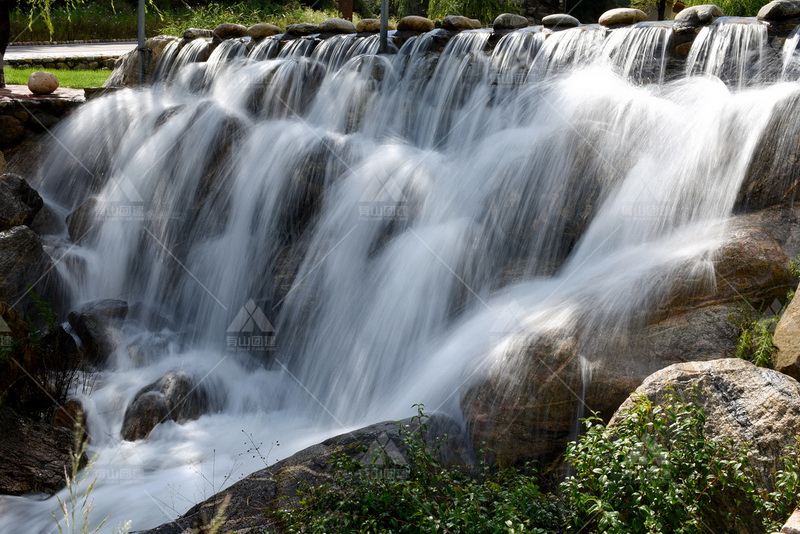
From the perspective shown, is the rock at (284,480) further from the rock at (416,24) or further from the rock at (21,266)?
the rock at (416,24)

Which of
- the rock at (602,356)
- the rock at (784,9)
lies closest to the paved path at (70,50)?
the rock at (784,9)

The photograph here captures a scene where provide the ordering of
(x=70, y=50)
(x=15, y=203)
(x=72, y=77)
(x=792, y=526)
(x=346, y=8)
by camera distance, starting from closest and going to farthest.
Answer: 1. (x=792, y=526)
2. (x=15, y=203)
3. (x=72, y=77)
4. (x=346, y=8)
5. (x=70, y=50)

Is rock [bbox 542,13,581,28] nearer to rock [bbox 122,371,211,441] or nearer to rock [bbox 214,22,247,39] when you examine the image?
rock [bbox 214,22,247,39]

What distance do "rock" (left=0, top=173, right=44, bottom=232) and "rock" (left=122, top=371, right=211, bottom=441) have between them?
3.31 m

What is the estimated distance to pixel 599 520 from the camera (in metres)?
3.62

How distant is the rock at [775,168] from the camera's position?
19.2 ft

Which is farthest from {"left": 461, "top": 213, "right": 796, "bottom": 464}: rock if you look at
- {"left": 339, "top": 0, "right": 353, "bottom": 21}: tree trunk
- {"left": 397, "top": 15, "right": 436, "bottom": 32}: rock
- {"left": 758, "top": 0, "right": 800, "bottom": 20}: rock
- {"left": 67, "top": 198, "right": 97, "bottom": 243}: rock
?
{"left": 339, "top": 0, "right": 353, "bottom": 21}: tree trunk

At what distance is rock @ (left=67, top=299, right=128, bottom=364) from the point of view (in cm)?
741

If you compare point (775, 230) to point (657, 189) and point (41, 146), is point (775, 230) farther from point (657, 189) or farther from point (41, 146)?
point (41, 146)

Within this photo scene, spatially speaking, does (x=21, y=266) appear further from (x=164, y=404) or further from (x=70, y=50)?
(x=70, y=50)

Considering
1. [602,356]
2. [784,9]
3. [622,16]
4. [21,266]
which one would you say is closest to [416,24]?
[622,16]

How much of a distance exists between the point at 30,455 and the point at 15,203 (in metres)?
4.07

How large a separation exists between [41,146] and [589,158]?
8295 millimetres

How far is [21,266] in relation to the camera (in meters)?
7.79
